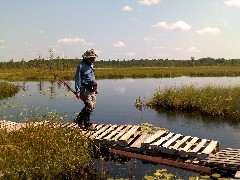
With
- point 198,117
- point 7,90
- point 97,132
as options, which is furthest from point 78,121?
point 7,90

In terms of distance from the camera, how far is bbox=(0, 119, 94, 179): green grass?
702 cm

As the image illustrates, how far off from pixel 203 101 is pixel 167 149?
9.95 meters

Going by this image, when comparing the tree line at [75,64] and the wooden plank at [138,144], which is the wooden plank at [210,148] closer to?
the wooden plank at [138,144]

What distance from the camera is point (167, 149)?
9.12 m

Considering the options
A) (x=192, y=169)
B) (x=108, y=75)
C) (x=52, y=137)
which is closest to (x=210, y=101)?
(x=192, y=169)

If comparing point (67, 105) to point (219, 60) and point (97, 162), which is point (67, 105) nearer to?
point (97, 162)

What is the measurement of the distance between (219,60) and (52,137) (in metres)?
156

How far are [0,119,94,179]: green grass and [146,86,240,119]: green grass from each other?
9921 millimetres

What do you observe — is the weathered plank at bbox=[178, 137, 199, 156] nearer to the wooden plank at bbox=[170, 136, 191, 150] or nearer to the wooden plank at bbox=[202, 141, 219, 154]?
the wooden plank at bbox=[170, 136, 191, 150]

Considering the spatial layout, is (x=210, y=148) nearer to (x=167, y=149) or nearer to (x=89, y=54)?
(x=167, y=149)

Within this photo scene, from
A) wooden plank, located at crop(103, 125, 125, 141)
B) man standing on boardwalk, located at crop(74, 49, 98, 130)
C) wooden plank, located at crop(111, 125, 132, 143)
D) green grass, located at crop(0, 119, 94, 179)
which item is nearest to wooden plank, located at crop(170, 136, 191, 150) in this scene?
wooden plank, located at crop(111, 125, 132, 143)

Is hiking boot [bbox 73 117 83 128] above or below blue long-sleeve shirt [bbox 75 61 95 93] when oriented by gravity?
below

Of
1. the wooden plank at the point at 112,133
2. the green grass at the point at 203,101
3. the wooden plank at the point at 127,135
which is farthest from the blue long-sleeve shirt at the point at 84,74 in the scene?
the green grass at the point at 203,101

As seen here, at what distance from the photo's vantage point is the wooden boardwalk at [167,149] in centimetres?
812
